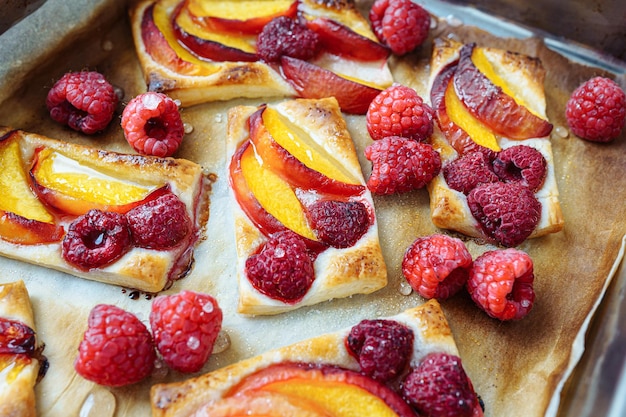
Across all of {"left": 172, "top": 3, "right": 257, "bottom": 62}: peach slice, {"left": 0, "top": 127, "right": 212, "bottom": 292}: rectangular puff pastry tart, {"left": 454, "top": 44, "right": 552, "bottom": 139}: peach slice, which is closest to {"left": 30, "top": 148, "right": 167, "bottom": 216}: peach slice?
{"left": 0, "top": 127, "right": 212, "bottom": 292}: rectangular puff pastry tart

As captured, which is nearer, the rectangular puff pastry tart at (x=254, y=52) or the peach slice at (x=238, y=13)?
the rectangular puff pastry tart at (x=254, y=52)

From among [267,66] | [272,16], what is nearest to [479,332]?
[267,66]

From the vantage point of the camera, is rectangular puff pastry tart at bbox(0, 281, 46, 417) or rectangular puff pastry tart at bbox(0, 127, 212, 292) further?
rectangular puff pastry tart at bbox(0, 127, 212, 292)

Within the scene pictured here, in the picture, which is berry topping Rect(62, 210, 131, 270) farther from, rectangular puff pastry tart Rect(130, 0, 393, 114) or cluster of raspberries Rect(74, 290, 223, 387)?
rectangular puff pastry tart Rect(130, 0, 393, 114)

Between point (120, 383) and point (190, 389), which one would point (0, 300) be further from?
point (190, 389)

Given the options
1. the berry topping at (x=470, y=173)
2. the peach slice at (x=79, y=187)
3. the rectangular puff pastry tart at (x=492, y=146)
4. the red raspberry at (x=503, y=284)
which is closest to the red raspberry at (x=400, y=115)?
the rectangular puff pastry tart at (x=492, y=146)

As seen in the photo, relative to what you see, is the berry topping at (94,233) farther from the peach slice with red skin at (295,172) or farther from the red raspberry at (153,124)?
the peach slice with red skin at (295,172)

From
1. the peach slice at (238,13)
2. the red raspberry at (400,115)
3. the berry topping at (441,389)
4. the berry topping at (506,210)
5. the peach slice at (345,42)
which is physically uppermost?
the peach slice at (238,13)
